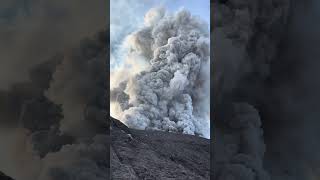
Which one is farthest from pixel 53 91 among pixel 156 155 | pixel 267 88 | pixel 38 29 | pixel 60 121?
pixel 156 155

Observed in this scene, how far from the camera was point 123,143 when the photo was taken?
9.39 m

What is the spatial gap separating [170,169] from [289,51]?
371 centimetres

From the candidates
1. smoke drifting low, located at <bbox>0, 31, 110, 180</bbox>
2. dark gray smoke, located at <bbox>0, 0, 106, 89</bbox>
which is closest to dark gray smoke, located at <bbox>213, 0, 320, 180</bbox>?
smoke drifting low, located at <bbox>0, 31, 110, 180</bbox>

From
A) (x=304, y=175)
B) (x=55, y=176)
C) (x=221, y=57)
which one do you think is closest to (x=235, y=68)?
(x=221, y=57)

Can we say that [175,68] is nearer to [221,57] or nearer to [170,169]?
[170,169]

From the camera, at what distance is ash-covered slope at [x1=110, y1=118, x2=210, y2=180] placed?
926 cm

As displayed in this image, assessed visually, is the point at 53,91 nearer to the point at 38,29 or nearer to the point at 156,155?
the point at 38,29

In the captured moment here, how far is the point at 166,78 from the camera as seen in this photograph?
9820mm

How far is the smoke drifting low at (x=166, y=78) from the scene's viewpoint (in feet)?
31.0

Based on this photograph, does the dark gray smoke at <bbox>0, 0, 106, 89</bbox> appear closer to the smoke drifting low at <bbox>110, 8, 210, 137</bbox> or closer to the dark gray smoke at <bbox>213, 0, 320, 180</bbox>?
the dark gray smoke at <bbox>213, 0, 320, 180</bbox>

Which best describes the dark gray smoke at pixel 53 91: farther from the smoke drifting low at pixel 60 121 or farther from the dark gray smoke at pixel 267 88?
the dark gray smoke at pixel 267 88

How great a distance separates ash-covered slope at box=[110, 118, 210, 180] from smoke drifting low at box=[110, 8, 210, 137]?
0.61 ft

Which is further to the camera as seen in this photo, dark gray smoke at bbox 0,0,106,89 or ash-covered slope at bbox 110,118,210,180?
ash-covered slope at bbox 110,118,210,180

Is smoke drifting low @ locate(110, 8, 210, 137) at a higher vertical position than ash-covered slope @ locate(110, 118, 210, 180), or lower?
higher
